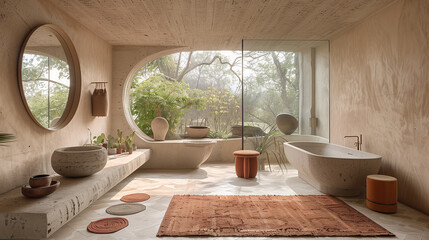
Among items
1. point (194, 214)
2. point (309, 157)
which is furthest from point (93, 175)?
point (309, 157)

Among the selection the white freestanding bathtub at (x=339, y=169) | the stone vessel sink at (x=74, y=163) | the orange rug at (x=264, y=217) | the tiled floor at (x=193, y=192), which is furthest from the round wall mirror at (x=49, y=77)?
the white freestanding bathtub at (x=339, y=169)

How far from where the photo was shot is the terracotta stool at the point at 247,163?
4340mm

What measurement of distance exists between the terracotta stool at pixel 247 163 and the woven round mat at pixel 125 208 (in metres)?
1.77

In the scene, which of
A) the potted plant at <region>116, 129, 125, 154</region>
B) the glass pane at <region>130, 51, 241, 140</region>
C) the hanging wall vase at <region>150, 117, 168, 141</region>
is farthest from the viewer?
the glass pane at <region>130, 51, 241, 140</region>

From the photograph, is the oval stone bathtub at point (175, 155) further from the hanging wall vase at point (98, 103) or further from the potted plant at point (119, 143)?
the hanging wall vase at point (98, 103)

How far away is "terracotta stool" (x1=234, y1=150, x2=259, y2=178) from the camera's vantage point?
171 inches

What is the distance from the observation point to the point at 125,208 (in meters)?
3.03

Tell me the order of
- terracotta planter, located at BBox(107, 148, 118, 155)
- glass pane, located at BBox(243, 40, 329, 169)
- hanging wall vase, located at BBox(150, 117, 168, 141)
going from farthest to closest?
hanging wall vase, located at BBox(150, 117, 168, 141) < glass pane, located at BBox(243, 40, 329, 169) < terracotta planter, located at BBox(107, 148, 118, 155)

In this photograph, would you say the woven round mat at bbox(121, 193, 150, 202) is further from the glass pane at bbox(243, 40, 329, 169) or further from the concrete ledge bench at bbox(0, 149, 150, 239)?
the glass pane at bbox(243, 40, 329, 169)

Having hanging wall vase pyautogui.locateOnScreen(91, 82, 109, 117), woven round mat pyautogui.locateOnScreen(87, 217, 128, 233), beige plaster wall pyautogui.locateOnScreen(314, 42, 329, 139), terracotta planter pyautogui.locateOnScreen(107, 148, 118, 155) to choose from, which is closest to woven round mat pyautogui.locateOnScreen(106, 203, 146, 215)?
woven round mat pyautogui.locateOnScreen(87, 217, 128, 233)

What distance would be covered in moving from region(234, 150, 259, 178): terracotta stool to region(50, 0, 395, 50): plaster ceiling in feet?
6.13

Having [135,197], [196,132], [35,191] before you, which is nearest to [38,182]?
[35,191]

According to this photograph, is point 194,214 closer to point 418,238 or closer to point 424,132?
point 418,238

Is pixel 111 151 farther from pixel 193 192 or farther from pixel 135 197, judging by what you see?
pixel 193 192
